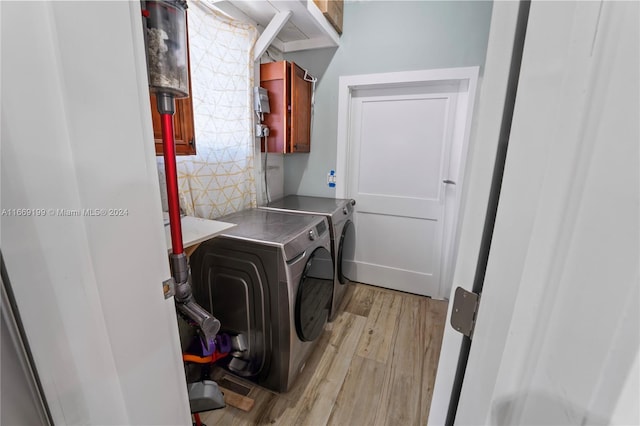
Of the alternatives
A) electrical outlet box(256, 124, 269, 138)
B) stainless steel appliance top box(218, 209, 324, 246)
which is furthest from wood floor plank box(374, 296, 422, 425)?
electrical outlet box(256, 124, 269, 138)

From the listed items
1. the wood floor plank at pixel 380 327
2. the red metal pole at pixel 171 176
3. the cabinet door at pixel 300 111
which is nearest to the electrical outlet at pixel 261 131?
the cabinet door at pixel 300 111

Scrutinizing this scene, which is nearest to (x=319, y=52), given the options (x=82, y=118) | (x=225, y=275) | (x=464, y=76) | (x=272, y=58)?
(x=272, y=58)

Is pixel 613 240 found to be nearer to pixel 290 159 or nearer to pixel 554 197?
pixel 554 197

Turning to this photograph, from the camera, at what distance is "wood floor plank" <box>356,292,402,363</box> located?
1.85 meters

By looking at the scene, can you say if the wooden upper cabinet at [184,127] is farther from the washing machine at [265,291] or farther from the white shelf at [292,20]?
the white shelf at [292,20]

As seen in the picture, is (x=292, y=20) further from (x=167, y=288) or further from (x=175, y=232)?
(x=167, y=288)

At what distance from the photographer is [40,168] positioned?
0.41 meters

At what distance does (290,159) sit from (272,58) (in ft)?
3.01

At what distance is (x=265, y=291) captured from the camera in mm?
1380

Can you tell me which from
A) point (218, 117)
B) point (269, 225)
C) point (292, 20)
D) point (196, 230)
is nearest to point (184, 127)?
point (218, 117)

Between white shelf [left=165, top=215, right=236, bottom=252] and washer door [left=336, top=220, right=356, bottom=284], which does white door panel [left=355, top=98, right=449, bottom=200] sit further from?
white shelf [left=165, top=215, right=236, bottom=252]

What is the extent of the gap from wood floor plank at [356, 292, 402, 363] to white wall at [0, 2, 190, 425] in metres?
1.55

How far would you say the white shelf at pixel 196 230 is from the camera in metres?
1.04

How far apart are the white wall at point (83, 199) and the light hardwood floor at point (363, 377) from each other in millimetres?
1049
